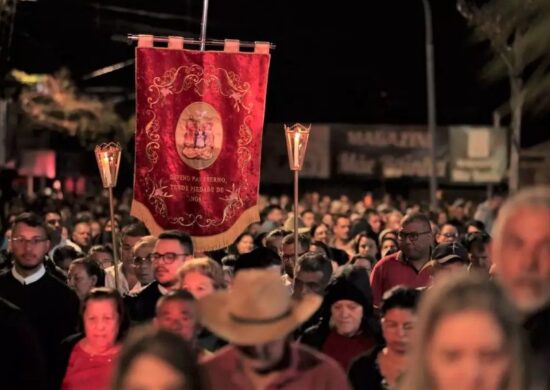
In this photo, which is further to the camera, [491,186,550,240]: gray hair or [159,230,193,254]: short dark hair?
[159,230,193,254]: short dark hair

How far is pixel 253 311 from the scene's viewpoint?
17.7 ft

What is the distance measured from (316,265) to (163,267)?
0.94 m

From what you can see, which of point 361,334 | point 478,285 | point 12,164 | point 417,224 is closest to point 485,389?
point 478,285

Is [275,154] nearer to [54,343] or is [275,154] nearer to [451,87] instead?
[451,87]

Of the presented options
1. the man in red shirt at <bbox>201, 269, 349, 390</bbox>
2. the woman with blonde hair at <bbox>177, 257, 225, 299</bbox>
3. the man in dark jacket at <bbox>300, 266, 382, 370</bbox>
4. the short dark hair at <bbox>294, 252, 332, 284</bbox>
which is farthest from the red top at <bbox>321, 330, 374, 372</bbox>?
the man in red shirt at <bbox>201, 269, 349, 390</bbox>

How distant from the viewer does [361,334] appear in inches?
326

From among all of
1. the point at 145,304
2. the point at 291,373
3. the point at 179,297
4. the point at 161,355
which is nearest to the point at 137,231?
the point at 145,304

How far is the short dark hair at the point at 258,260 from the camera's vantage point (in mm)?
8641

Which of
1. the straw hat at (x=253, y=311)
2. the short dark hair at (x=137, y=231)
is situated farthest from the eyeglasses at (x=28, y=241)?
the straw hat at (x=253, y=311)

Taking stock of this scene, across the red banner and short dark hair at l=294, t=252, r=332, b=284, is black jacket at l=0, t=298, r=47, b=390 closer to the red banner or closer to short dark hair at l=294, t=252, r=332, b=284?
short dark hair at l=294, t=252, r=332, b=284

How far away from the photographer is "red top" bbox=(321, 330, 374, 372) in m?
8.11

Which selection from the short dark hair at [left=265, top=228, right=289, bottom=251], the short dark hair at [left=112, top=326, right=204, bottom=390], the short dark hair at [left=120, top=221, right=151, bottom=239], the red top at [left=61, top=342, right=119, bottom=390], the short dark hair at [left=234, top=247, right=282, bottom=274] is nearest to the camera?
the short dark hair at [left=112, top=326, right=204, bottom=390]

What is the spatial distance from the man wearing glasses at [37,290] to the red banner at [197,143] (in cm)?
196

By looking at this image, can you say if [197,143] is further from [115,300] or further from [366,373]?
[366,373]
